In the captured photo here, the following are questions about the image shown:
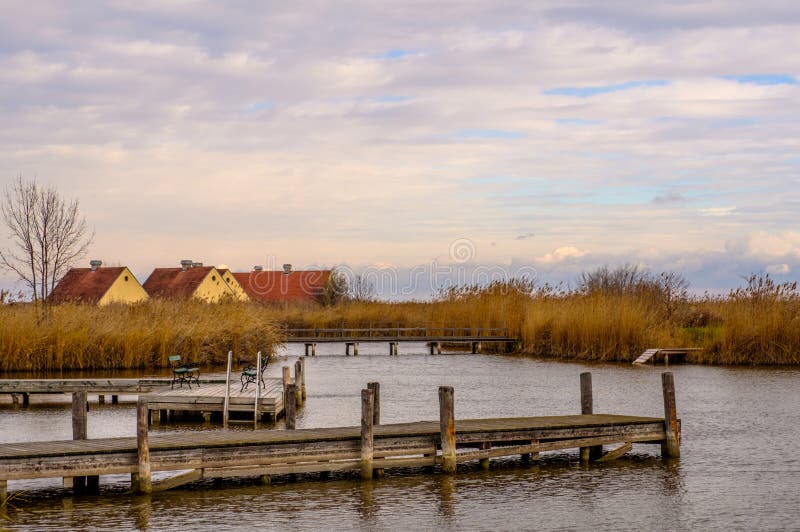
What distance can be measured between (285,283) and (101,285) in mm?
24420

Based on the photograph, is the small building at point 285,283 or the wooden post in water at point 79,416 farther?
the small building at point 285,283

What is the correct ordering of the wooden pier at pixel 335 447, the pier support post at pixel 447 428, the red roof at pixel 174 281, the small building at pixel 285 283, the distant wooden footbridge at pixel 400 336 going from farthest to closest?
the small building at pixel 285 283, the red roof at pixel 174 281, the distant wooden footbridge at pixel 400 336, the pier support post at pixel 447 428, the wooden pier at pixel 335 447

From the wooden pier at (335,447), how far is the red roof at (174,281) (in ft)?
194

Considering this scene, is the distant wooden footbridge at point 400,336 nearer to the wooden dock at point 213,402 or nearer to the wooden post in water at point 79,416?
the wooden dock at point 213,402

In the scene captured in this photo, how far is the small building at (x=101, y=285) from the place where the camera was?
230ft

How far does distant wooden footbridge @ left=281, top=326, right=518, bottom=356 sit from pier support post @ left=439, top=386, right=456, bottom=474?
1314 inches

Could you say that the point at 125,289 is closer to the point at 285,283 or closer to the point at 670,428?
the point at 285,283

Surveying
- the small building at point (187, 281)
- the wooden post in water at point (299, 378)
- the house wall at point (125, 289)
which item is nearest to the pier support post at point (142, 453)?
the wooden post in water at point (299, 378)

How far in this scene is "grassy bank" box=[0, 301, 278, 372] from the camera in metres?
37.3

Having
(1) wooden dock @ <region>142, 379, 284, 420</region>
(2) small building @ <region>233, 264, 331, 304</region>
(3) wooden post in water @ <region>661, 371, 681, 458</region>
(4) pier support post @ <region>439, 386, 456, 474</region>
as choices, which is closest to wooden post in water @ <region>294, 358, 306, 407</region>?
(1) wooden dock @ <region>142, 379, 284, 420</region>

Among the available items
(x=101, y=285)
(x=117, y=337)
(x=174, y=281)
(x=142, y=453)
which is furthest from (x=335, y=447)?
(x=174, y=281)

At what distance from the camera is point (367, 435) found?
55.6 feet

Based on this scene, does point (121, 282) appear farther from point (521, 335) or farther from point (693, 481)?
point (693, 481)

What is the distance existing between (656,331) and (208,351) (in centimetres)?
1932
